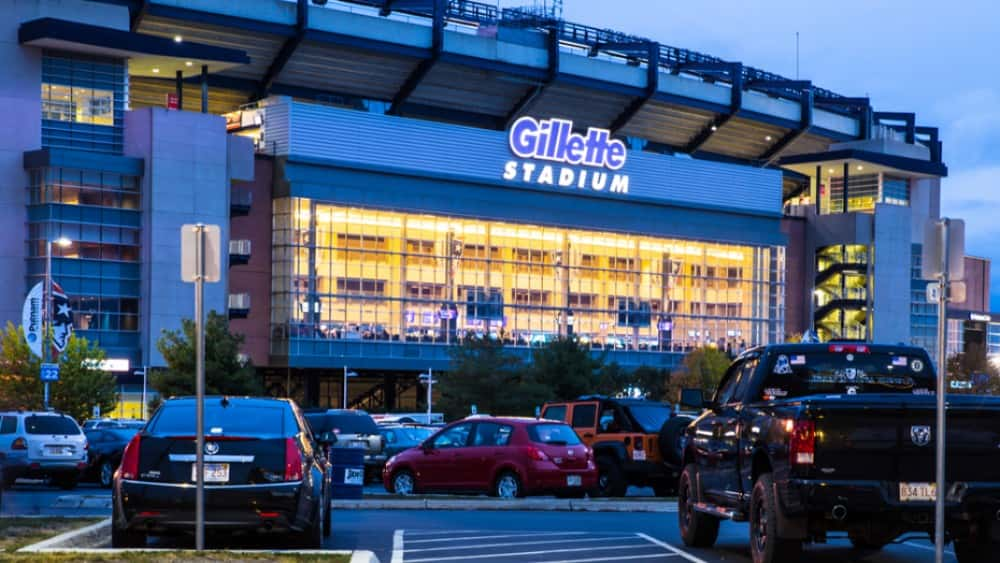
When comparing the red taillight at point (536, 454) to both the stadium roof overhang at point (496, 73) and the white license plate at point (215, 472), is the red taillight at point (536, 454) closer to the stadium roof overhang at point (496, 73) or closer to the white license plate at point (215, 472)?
the white license plate at point (215, 472)

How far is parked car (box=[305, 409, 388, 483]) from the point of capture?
3859 cm

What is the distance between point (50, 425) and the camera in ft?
122

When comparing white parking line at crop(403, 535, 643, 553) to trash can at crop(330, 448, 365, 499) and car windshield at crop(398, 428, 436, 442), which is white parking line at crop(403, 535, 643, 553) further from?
car windshield at crop(398, 428, 436, 442)

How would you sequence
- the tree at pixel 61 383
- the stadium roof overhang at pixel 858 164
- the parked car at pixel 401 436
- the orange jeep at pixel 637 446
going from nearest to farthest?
the orange jeep at pixel 637 446
the parked car at pixel 401 436
the tree at pixel 61 383
the stadium roof overhang at pixel 858 164

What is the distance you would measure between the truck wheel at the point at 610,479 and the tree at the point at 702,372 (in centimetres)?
6115

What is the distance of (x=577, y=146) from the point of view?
11238cm

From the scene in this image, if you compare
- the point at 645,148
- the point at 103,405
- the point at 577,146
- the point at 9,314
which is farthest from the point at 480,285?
the point at 103,405

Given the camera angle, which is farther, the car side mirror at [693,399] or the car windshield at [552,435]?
the car windshield at [552,435]

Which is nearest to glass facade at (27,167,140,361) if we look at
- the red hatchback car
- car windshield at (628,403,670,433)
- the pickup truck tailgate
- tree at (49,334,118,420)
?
tree at (49,334,118,420)

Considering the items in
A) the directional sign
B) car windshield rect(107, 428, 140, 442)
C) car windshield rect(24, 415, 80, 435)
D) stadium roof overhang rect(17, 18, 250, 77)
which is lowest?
car windshield rect(107, 428, 140, 442)

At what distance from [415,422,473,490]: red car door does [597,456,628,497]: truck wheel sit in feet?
10.2

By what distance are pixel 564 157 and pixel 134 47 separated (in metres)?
33.6

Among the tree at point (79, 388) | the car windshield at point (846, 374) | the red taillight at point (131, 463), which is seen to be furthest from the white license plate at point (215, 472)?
the tree at point (79, 388)

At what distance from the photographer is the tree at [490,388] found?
219 feet
